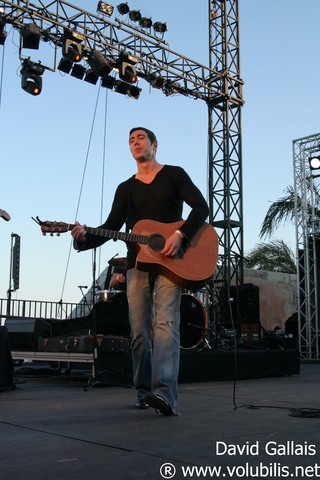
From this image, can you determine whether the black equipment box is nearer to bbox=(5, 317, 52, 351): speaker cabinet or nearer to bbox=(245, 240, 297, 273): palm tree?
bbox=(5, 317, 52, 351): speaker cabinet

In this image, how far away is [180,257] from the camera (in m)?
3.42

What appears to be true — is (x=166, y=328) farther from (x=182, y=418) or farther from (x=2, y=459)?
(x=2, y=459)

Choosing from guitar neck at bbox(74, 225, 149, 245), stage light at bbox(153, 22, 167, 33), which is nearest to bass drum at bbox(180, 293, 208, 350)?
guitar neck at bbox(74, 225, 149, 245)

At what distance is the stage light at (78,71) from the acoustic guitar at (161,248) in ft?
28.8

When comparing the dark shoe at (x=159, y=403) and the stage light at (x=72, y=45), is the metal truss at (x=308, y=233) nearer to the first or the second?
the stage light at (x=72, y=45)

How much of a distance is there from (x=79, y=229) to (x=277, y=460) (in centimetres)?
188

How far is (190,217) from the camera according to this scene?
3.44 meters

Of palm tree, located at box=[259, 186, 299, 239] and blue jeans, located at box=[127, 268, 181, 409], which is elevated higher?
palm tree, located at box=[259, 186, 299, 239]

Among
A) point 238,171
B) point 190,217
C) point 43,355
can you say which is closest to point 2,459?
point 190,217

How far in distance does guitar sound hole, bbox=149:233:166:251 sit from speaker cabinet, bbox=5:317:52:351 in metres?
3.95

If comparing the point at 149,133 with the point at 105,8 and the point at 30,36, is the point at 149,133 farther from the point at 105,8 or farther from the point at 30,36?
the point at 105,8

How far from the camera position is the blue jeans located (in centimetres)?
333

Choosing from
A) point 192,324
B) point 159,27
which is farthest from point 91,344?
point 159,27

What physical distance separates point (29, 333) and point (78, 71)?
654 cm
